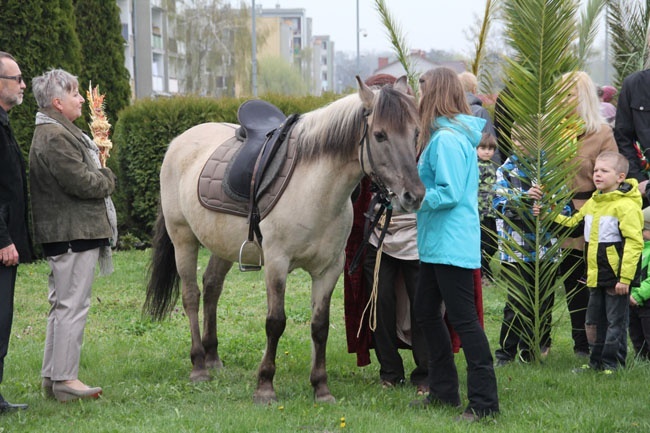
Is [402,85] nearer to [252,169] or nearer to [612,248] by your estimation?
[252,169]

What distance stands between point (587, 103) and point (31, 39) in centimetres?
800

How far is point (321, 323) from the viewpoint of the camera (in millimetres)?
5242

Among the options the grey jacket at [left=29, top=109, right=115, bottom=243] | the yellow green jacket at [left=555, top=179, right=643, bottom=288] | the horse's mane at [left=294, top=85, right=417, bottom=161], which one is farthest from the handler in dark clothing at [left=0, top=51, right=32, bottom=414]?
the yellow green jacket at [left=555, top=179, right=643, bottom=288]

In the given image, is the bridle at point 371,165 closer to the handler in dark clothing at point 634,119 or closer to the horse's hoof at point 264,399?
the horse's hoof at point 264,399

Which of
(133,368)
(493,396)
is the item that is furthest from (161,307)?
(493,396)

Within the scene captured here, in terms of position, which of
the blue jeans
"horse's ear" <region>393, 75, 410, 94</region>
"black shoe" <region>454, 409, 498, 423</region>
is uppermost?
"horse's ear" <region>393, 75, 410, 94</region>

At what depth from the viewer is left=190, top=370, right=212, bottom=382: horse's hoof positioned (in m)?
5.84

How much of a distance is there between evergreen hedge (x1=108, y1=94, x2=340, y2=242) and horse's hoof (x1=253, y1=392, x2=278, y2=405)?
25.9 ft

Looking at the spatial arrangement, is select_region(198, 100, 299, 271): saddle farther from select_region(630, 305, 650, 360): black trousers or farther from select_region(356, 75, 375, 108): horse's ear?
select_region(630, 305, 650, 360): black trousers

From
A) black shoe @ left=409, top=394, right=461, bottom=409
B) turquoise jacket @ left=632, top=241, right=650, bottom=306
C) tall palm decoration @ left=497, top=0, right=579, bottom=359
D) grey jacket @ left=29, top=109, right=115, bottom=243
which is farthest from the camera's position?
turquoise jacket @ left=632, top=241, right=650, bottom=306

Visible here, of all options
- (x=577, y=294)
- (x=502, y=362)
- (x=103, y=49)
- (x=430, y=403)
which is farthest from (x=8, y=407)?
(x=103, y=49)

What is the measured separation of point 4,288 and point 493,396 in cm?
320

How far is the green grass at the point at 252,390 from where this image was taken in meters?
4.60

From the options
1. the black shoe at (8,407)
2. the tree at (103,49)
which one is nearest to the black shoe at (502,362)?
the black shoe at (8,407)
